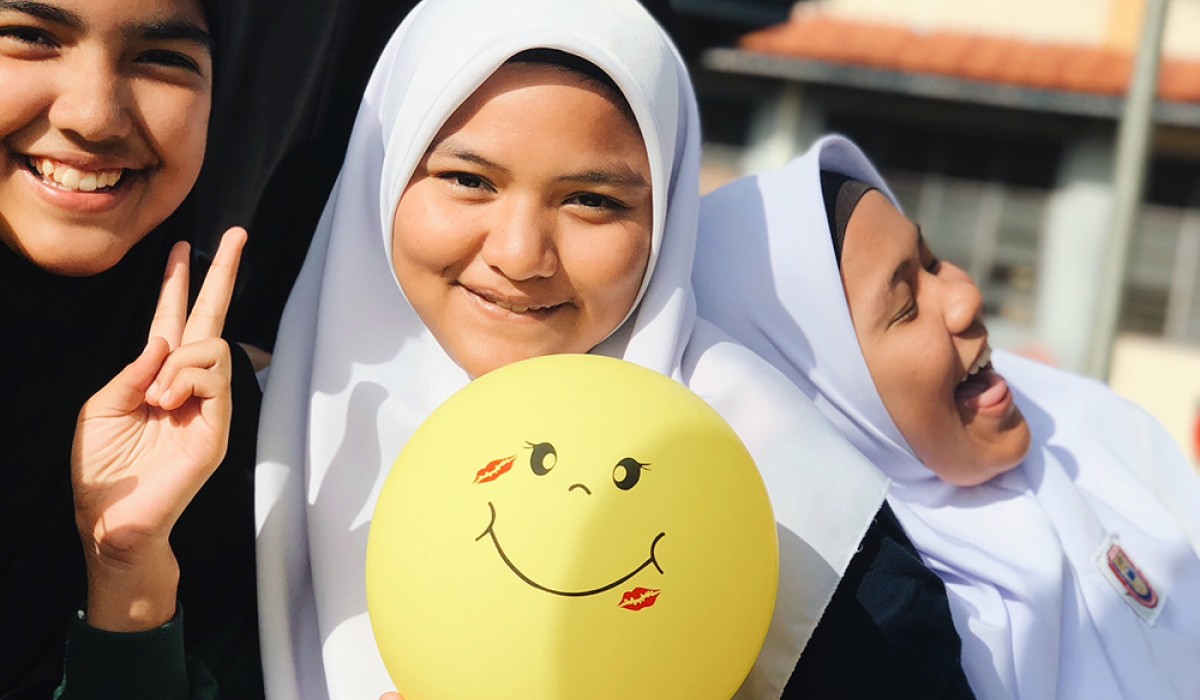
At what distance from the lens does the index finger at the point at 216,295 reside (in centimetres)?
178

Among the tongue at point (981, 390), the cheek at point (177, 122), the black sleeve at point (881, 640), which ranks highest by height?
the cheek at point (177, 122)

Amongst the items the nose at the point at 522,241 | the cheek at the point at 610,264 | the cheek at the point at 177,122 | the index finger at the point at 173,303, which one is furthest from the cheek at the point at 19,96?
the cheek at the point at 610,264

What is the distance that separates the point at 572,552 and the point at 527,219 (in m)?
0.55

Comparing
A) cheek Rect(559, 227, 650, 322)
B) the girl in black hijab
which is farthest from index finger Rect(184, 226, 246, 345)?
cheek Rect(559, 227, 650, 322)

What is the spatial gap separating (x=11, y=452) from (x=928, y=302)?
162 centimetres

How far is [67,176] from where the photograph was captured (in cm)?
175

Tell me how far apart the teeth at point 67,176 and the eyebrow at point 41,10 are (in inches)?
7.7

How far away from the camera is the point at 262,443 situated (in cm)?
197

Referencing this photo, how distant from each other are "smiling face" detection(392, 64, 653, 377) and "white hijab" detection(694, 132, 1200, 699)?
477mm

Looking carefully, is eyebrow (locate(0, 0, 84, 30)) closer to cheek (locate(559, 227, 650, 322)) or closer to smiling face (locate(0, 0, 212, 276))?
smiling face (locate(0, 0, 212, 276))

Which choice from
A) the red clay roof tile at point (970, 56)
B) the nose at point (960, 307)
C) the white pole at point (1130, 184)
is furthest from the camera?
the red clay roof tile at point (970, 56)

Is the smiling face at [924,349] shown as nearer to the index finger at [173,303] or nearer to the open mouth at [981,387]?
the open mouth at [981,387]

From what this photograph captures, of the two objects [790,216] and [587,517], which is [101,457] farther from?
[790,216]

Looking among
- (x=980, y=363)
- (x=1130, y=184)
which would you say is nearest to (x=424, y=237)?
(x=980, y=363)
